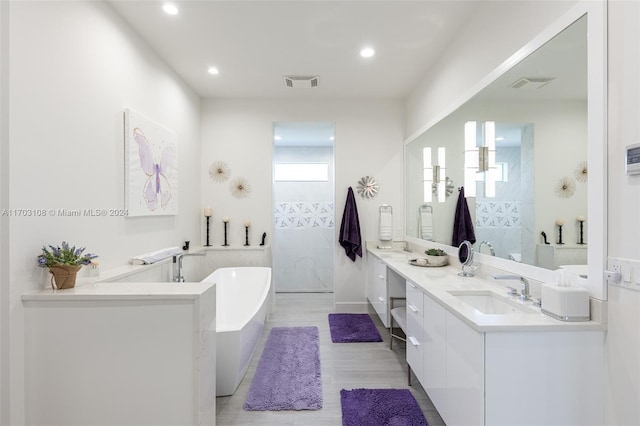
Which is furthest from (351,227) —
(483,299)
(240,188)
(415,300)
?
(483,299)

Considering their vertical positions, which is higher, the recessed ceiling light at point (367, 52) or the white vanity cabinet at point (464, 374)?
the recessed ceiling light at point (367, 52)

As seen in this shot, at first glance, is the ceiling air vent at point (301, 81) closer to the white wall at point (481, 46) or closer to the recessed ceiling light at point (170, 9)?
the white wall at point (481, 46)

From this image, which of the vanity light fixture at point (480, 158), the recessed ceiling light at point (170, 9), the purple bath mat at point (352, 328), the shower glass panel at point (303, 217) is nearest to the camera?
the vanity light fixture at point (480, 158)

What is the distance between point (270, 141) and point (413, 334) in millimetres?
2853

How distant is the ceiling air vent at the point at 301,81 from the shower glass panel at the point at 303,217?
1763 millimetres

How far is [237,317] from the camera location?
3.51 m

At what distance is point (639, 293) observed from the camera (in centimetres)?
114

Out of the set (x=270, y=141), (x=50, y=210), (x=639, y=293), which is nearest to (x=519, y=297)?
(x=639, y=293)

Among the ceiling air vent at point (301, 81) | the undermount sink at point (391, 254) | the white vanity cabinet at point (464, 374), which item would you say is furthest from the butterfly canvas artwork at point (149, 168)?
the white vanity cabinet at point (464, 374)

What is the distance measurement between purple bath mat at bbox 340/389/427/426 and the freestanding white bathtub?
2.59 ft

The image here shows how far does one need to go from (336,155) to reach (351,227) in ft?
3.08

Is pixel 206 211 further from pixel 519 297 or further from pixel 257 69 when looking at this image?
pixel 519 297

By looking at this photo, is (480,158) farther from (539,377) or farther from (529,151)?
(539,377)

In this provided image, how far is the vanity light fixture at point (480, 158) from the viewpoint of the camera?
6.86 feet
